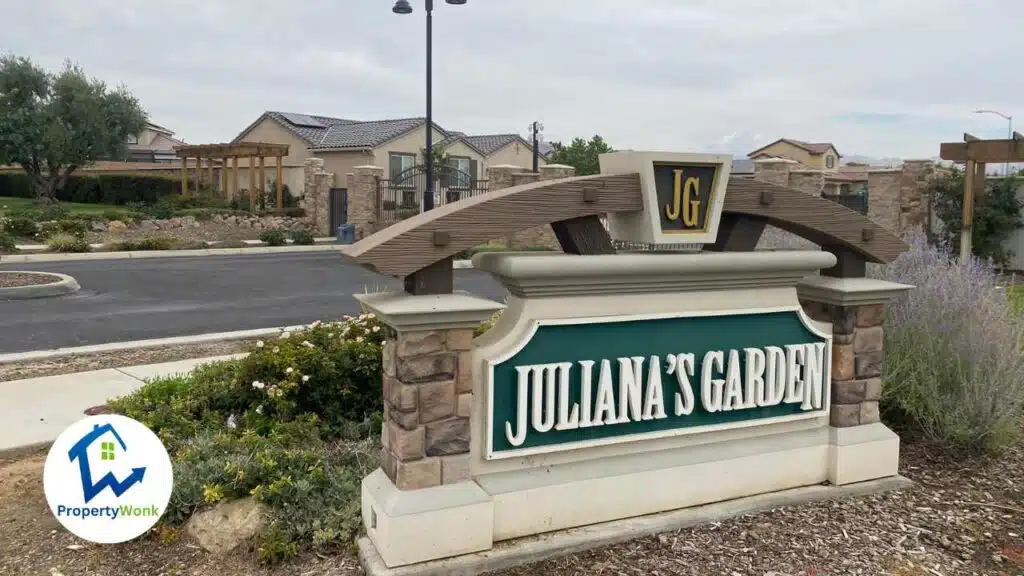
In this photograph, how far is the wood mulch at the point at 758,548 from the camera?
12.3 ft

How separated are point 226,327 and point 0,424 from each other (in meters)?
4.61

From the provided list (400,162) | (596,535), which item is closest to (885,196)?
(596,535)

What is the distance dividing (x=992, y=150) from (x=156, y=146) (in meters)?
66.3

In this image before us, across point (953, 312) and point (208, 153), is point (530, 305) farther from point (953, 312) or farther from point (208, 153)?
point (208, 153)

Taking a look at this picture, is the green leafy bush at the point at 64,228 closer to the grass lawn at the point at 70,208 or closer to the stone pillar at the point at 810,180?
the grass lawn at the point at 70,208

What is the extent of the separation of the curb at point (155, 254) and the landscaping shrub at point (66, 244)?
475mm

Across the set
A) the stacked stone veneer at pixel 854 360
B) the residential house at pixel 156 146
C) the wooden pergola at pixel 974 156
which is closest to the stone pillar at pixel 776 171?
the wooden pergola at pixel 974 156

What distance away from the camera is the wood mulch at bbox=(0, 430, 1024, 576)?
3756 mm

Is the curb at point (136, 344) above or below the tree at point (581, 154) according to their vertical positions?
below

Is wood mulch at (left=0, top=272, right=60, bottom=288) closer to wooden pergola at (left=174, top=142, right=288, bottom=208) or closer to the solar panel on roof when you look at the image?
wooden pergola at (left=174, top=142, right=288, bottom=208)

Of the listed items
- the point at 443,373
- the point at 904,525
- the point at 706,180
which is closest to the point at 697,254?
the point at 706,180

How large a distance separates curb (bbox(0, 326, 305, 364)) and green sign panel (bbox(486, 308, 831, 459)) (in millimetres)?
4652

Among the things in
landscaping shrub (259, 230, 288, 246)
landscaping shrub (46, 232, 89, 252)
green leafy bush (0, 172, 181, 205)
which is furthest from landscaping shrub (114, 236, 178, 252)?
green leafy bush (0, 172, 181, 205)

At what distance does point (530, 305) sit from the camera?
12.6 feet
